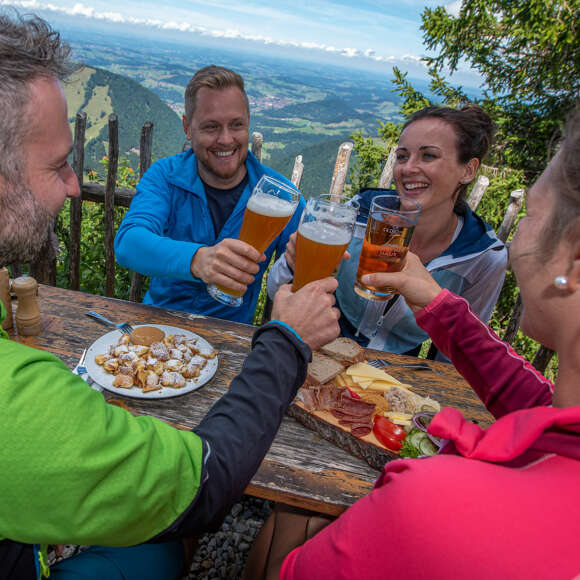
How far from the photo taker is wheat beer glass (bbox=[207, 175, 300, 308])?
5.70 feet

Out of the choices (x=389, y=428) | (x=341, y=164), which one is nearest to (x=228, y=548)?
(x=389, y=428)

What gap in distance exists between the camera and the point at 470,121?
8.73 ft

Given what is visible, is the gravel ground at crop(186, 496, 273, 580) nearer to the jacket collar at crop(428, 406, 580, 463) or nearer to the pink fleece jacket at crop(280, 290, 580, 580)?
A: the pink fleece jacket at crop(280, 290, 580, 580)

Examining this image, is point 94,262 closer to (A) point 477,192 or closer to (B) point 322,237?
(B) point 322,237

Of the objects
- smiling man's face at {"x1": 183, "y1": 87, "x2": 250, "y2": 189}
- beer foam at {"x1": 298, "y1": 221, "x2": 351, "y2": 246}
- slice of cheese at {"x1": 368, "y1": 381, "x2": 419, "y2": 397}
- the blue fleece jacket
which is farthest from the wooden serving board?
smiling man's face at {"x1": 183, "y1": 87, "x2": 250, "y2": 189}

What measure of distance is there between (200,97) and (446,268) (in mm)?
2132

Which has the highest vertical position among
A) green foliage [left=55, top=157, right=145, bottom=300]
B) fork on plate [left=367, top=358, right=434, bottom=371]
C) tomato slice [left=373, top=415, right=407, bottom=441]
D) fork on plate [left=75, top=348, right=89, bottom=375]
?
tomato slice [left=373, top=415, right=407, bottom=441]

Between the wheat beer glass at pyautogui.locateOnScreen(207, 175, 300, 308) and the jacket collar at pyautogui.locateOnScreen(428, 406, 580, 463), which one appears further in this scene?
the wheat beer glass at pyautogui.locateOnScreen(207, 175, 300, 308)

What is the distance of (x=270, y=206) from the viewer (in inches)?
68.4

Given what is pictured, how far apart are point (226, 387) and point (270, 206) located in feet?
2.69

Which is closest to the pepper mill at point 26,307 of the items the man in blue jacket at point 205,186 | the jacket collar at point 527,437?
the man in blue jacket at point 205,186

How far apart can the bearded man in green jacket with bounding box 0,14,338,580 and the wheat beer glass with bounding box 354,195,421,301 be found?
0.38m

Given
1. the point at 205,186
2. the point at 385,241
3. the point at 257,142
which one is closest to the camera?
the point at 385,241

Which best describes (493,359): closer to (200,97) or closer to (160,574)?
(160,574)
